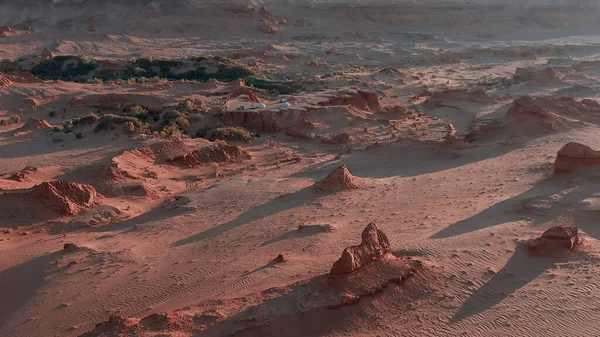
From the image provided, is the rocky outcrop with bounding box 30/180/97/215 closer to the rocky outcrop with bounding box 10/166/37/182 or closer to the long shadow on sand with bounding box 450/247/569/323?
the rocky outcrop with bounding box 10/166/37/182

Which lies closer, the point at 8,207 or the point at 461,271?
the point at 461,271

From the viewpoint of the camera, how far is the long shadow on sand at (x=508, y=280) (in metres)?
5.73

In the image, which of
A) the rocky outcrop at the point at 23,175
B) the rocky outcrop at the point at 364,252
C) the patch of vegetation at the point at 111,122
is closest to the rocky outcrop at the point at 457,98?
the patch of vegetation at the point at 111,122

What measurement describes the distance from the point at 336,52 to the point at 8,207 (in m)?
34.5

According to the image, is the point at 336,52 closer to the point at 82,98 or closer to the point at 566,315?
the point at 82,98

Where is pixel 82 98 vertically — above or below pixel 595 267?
below

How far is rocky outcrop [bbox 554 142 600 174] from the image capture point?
1057cm

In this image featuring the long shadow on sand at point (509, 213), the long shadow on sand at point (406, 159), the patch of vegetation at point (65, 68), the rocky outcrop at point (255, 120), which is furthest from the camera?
the patch of vegetation at point (65, 68)

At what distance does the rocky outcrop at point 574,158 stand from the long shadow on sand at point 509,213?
0.64 meters

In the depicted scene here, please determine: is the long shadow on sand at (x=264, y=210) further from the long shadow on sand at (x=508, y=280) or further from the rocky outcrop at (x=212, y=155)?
the rocky outcrop at (x=212, y=155)

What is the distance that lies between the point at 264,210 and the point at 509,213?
422 cm

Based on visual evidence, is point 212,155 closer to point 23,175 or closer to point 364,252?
point 23,175

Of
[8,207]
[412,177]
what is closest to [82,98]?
[8,207]

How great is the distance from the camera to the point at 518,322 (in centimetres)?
552
